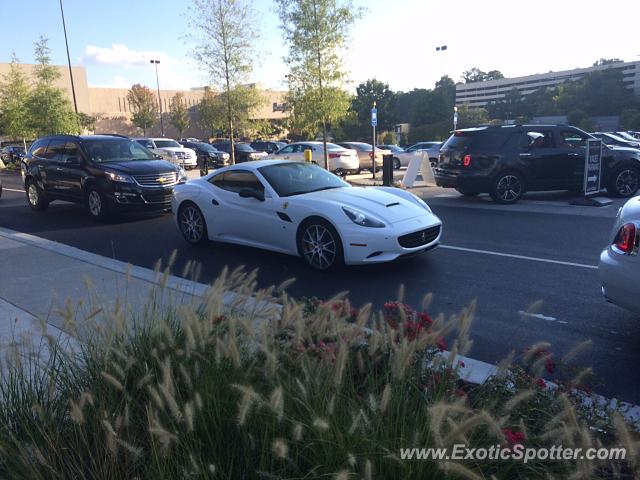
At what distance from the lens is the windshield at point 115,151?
12.9m

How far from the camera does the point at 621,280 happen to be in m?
4.46

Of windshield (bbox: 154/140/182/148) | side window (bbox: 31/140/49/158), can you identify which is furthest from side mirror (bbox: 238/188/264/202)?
windshield (bbox: 154/140/182/148)

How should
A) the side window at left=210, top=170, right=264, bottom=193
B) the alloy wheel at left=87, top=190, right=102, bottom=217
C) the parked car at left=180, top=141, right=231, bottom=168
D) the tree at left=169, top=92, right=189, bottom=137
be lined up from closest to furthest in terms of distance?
the side window at left=210, top=170, right=264, bottom=193, the alloy wheel at left=87, top=190, right=102, bottom=217, the parked car at left=180, top=141, right=231, bottom=168, the tree at left=169, top=92, right=189, bottom=137

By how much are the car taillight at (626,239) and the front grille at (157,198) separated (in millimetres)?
9849

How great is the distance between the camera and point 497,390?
279cm

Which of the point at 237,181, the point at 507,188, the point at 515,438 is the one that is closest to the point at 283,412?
the point at 515,438

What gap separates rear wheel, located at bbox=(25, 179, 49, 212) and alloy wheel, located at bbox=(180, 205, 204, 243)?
644 centimetres

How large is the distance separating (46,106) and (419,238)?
1262 inches

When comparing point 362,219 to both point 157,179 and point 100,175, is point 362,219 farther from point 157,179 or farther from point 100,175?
point 100,175

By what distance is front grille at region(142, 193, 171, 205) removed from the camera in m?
12.3

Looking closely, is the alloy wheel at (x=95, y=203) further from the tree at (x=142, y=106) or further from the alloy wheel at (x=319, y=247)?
the tree at (x=142, y=106)

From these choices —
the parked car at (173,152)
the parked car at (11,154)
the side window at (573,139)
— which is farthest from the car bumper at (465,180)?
the parked car at (11,154)

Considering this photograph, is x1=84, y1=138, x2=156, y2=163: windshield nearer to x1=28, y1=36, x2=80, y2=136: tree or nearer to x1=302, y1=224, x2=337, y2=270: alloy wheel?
x1=302, y1=224, x2=337, y2=270: alloy wheel

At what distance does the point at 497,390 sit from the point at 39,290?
18.8ft
